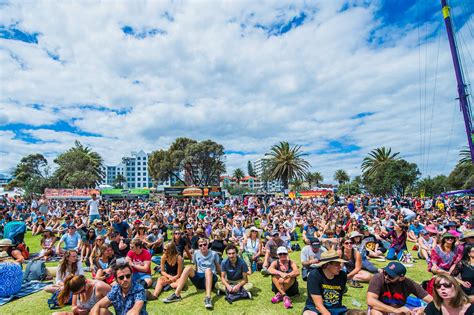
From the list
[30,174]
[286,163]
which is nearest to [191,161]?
[286,163]

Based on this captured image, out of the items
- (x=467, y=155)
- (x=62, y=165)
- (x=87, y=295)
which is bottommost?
(x=87, y=295)

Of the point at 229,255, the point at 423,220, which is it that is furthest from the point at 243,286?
the point at 423,220

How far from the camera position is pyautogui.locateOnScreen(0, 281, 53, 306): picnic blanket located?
561cm

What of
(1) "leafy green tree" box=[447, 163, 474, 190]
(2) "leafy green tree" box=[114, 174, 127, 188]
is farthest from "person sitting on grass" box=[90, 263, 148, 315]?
(2) "leafy green tree" box=[114, 174, 127, 188]

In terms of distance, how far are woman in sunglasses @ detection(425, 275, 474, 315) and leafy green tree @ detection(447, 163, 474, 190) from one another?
57.4 m

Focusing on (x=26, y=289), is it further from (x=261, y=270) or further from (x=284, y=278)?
(x=284, y=278)

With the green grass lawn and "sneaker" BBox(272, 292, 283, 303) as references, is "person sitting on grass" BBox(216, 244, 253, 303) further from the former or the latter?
"sneaker" BBox(272, 292, 283, 303)

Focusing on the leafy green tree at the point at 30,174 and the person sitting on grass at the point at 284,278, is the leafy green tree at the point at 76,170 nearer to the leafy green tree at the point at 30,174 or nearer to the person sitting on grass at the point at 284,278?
the leafy green tree at the point at 30,174

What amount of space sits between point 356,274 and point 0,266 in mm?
7656

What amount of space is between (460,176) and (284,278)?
2437 inches

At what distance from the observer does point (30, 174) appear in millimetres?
67875

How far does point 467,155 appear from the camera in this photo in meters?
49.8

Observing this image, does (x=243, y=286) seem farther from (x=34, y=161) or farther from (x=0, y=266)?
(x=34, y=161)

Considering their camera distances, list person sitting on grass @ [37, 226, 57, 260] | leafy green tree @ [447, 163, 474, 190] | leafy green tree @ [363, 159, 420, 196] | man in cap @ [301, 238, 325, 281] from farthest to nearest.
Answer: leafy green tree @ [447, 163, 474, 190] < leafy green tree @ [363, 159, 420, 196] < person sitting on grass @ [37, 226, 57, 260] < man in cap @ [301, 238, 325, 281]
